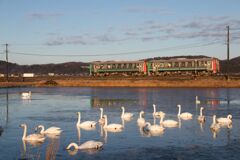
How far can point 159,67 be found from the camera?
84688mm

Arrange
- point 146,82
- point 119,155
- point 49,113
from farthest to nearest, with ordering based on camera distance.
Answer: point 146,82 → point 49,113 → point 119,155

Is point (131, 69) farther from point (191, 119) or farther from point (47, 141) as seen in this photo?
point (47, 141)

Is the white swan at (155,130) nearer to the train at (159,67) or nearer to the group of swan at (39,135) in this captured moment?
the group of swan at (39,135)

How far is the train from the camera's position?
7962 cm

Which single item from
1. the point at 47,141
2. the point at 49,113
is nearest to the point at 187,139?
the point at 47,141

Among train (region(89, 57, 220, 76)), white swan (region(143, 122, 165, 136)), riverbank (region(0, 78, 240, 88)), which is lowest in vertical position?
white swan (region(143, 122, 165, 136))

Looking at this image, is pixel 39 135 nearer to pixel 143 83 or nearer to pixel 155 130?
pixel 155 130

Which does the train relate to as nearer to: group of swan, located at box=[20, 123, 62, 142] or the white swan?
the white swan

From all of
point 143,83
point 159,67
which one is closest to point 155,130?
point 143,83

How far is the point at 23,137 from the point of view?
1938 centimetres

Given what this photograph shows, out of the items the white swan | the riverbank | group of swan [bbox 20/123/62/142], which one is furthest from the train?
group of swan [bbox 20/123/62/142]

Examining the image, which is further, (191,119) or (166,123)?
(191,119)

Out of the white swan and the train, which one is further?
the train

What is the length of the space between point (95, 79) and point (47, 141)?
205 feet
